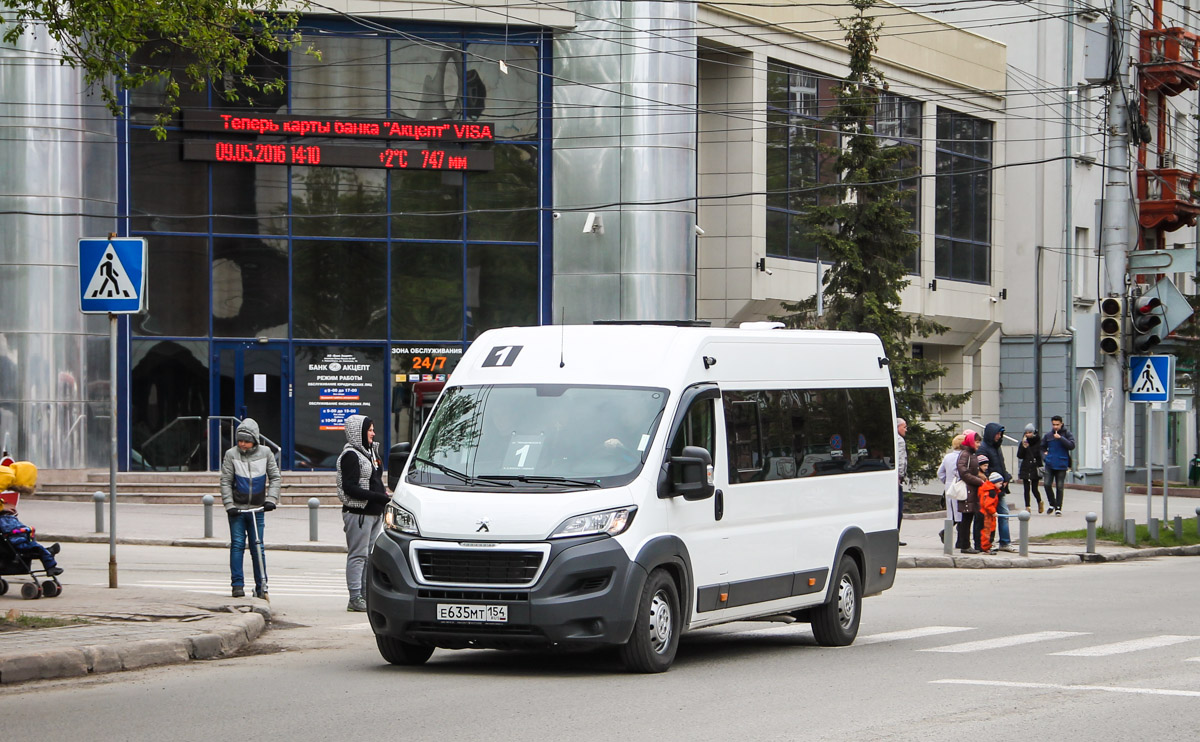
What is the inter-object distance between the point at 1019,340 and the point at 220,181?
27.0m

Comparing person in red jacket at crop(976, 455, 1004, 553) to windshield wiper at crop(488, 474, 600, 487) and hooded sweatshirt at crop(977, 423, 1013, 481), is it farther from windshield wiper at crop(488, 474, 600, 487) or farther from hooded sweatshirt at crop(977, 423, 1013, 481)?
windshield wiper at crop(488, 474, 600, 487)

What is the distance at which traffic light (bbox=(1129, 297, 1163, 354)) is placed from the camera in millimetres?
25172

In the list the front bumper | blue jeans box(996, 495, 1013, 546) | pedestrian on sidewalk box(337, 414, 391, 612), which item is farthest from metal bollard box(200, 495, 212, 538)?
the front bumper

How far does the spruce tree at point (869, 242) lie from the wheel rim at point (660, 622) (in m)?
21.8

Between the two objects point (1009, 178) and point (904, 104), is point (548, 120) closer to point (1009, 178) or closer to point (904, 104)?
point (904, 104)

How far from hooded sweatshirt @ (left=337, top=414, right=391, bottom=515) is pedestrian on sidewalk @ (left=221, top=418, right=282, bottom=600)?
2.26ft

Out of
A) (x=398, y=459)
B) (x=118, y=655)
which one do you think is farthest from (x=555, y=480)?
(x=118, y=655)

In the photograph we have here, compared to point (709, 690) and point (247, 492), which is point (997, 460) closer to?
point (247, 492)

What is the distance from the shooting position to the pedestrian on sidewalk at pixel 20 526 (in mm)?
14758

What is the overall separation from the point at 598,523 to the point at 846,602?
384cm

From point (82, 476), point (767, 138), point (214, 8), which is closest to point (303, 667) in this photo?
point (214, 8)

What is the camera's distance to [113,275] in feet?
49.3

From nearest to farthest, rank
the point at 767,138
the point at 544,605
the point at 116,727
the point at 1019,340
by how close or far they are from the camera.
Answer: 1. the point at 116,727
2. the point at 544,605
3. the point at 767,138
4. the point at 1019,340

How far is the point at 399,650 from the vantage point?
11219 millimetres
